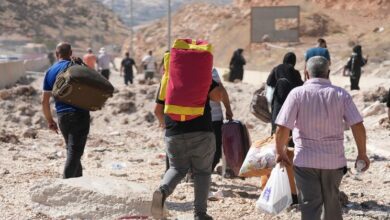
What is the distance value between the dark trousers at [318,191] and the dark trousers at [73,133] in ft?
8.99

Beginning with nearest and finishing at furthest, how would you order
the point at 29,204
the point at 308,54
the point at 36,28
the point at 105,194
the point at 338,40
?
the point at 105,194 → the point at 29,204 → the point at 308,54 → the point at 338,40 → the point at 36,28

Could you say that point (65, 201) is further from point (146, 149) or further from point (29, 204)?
point (146, 149)

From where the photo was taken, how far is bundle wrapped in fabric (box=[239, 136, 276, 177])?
7043 millimetres

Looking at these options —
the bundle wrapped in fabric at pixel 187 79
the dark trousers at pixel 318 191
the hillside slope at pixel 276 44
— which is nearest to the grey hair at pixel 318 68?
the dark trousers at pixel 318 191

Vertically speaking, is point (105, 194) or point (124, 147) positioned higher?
point (105, 194)

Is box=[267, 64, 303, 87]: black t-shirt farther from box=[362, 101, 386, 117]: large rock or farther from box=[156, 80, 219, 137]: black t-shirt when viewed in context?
box=[362, 101, 386, 117]: large rock

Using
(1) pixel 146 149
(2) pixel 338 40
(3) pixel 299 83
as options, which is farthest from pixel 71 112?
(2) pixel 338 40

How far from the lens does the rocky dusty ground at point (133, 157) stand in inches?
294

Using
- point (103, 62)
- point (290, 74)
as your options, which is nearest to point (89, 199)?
point (290, 74)

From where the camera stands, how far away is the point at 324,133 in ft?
17.9

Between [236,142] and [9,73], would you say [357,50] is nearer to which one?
[236,142]

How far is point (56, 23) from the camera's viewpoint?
4262 inches

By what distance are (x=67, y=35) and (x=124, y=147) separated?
307ft

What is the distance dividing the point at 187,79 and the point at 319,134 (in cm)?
125
